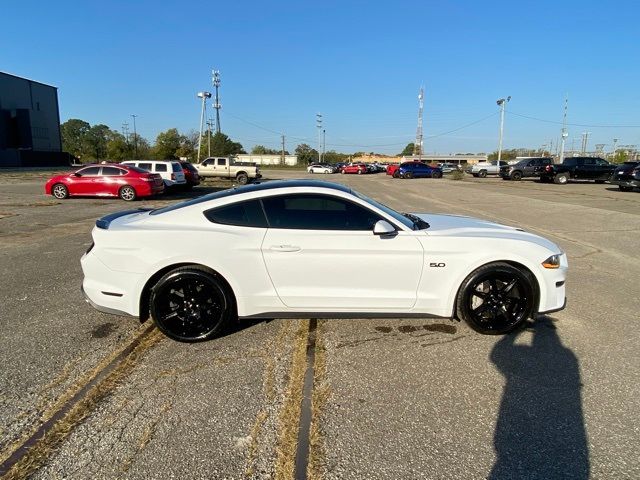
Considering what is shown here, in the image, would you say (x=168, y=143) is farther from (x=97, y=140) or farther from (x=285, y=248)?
(x=285, y=248)

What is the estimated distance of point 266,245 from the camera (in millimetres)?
3416

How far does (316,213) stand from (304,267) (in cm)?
54

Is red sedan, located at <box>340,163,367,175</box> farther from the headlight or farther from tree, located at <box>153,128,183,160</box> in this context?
the headlight

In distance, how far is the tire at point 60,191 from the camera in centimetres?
1563

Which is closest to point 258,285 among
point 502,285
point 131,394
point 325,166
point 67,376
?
point 131,394

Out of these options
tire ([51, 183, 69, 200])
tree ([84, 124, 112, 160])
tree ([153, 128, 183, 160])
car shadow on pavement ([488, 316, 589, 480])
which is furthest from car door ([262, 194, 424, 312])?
tree ([84, 124, 112, 160])

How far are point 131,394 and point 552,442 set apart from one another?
9.36 feet

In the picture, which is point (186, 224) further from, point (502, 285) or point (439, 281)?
point (502, 285)

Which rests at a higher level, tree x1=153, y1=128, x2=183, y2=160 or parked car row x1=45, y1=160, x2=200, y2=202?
tree x1=153, y1=128, x2=183, y2=160

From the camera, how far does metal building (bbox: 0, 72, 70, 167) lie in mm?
53656

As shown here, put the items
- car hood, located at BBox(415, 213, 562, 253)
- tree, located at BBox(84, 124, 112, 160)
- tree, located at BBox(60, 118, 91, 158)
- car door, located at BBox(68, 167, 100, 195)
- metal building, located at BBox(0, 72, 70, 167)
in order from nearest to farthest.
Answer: car hood, located at BBox(415, 213, 562, 253) < car door, located at BBox(68, 167, 100, 195) < metal building, located at BBox(0, 72, 70, 167) < tree, located at BBox(84, 124, 112, 160) < tree, located at BBox(60, 118, 91, 158)

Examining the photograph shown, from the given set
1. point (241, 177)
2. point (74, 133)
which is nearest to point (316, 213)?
point (241, 177)

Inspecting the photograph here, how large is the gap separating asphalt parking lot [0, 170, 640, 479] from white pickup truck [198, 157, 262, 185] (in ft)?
76.1

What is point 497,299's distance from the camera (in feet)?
11.9
